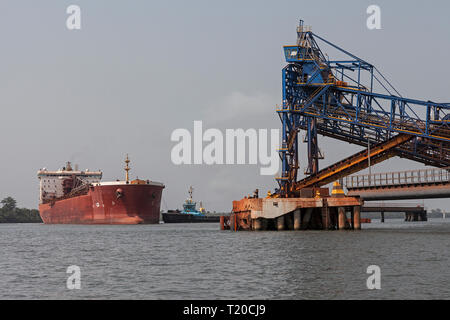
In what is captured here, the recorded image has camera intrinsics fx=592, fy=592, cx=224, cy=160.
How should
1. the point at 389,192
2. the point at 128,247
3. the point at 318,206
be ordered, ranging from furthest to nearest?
1. the point at 389,192
2. the point at 318,206
3. the point at 128,247

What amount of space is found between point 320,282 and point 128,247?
23.8 meters

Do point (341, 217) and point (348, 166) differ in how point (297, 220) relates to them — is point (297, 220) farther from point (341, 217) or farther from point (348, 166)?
point (348, 166)

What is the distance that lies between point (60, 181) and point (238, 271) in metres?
116

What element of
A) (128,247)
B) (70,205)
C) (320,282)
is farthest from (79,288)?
(70,205)

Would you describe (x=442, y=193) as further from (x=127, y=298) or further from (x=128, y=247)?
(x=127, y=298)

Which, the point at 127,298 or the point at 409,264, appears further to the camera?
the point at 409,264

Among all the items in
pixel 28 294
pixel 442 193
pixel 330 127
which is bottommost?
pixel 28 294

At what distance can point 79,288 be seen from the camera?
2466 centimetres

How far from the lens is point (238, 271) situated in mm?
29172

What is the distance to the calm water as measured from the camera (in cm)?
2303

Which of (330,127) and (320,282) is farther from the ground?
(330,127)

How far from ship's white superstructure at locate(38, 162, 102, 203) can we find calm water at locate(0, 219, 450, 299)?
93670 mm

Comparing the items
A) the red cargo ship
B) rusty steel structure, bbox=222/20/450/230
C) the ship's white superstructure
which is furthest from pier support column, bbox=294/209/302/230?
the ship's white superstructure
